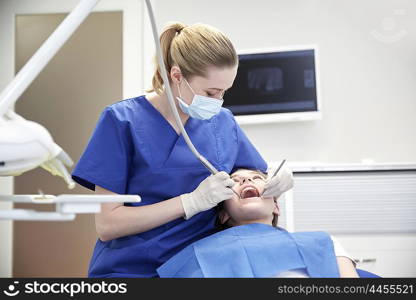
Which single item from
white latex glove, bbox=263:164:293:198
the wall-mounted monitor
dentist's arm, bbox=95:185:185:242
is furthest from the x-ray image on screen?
dentist's arm, bbox=95:185:185:242

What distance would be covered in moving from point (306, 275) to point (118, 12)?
278cm

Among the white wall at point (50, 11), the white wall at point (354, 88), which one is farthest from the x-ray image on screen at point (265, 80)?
the white wall at point (50, 11)

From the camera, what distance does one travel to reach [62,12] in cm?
358

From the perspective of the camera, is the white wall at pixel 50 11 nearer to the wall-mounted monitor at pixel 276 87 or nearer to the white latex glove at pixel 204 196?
the wall-mounted monitor at pixel 276 87

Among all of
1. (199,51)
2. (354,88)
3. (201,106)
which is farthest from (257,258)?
(354,88)

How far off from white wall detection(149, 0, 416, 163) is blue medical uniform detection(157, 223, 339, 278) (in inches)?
81.5

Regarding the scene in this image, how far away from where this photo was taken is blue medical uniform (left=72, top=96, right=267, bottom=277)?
4.57ft

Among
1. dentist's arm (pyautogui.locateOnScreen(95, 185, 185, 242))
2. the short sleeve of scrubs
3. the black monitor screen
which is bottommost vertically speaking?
dentist's arm (pyautogui.locateOnScreen(95, 185, 185, 242))

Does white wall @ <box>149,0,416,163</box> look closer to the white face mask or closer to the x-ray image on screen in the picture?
the x-ray image on screen

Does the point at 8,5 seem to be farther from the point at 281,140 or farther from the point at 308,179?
the point at 308,179

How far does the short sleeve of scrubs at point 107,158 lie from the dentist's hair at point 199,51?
23cm

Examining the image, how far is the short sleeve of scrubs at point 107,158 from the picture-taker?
141 cm

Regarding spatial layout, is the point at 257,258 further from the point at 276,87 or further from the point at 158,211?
the point at 276,87

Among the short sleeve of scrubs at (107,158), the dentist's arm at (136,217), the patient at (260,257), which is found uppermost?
the short sleeve of scrubs at (107,158)
